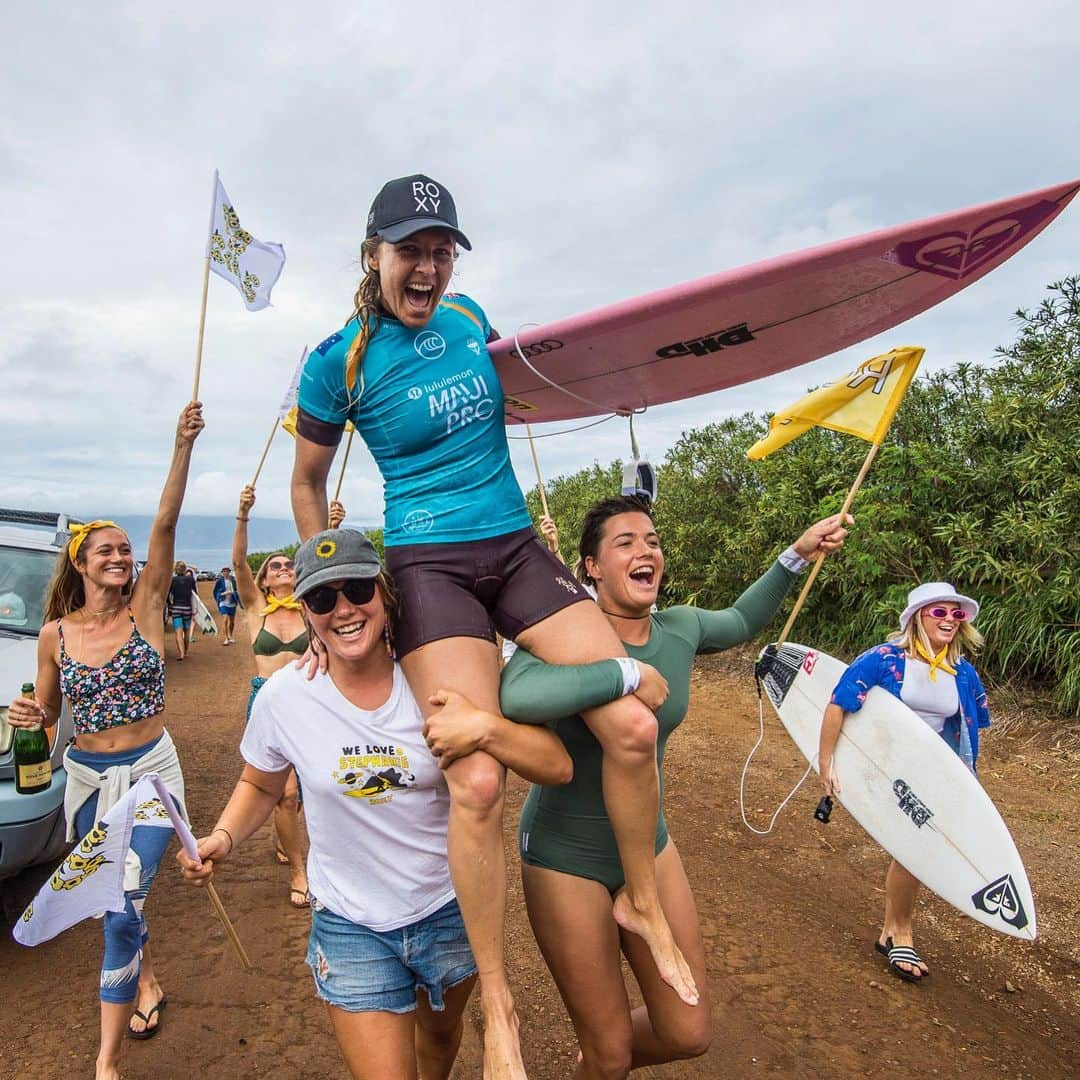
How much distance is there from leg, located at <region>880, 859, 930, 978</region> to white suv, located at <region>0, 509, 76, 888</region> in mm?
4251

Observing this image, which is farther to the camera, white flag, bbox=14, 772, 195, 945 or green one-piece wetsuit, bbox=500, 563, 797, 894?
white flag, bbox=14, 772, 195, 945

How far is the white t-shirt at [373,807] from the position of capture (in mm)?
2174

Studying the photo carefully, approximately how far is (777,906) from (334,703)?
353 cm

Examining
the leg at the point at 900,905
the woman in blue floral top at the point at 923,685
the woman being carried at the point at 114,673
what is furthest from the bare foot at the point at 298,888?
the leg at the point at 900,905

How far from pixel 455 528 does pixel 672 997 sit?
1595 mm

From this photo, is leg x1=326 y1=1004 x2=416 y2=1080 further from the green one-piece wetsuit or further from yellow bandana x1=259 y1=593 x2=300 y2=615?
yellow bandana x1=259 y1=593 x2=300 y2=615

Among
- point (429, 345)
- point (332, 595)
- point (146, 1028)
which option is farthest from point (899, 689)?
point (146, 1028)

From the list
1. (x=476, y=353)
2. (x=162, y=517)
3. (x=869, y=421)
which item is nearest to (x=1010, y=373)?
(x=869, y=421)

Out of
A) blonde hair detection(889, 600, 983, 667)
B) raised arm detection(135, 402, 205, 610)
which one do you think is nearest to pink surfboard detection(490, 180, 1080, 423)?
raised arm detection(135, 402, 205, 610)

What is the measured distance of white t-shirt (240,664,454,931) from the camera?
217 centimetres

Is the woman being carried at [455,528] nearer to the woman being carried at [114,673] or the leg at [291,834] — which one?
the woman being carried at [114,673]

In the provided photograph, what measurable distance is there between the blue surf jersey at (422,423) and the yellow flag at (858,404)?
1.42 m

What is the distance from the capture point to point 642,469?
3203mm

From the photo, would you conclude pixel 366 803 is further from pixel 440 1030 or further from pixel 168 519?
pixel 168 519
